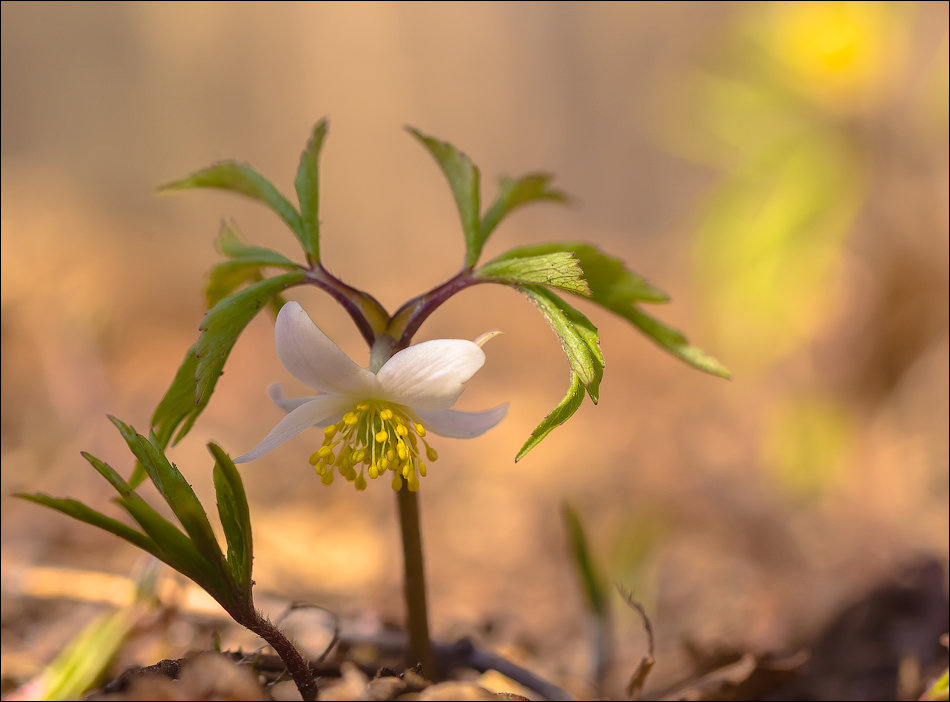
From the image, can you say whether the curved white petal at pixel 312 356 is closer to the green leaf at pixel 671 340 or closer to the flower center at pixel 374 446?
the flower center at pixel 374 446

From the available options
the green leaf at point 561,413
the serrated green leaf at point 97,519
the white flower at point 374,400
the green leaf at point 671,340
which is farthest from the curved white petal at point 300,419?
the green leaf at point 671,340

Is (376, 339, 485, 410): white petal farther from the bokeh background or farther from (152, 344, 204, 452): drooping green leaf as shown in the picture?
the bokeh background

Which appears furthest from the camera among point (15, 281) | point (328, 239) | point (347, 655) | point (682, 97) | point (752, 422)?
point (328, 239)

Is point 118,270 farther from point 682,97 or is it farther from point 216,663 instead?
point 216,663

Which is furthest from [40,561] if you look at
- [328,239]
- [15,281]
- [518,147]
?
[518,147]

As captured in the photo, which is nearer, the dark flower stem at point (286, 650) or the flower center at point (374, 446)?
the dark flower stem at point (286, 650)

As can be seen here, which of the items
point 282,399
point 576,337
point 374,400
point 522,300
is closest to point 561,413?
point 576,337

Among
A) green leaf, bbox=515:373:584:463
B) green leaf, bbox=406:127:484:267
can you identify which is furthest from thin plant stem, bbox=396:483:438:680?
green leaf, bbox=406:127:484:267
